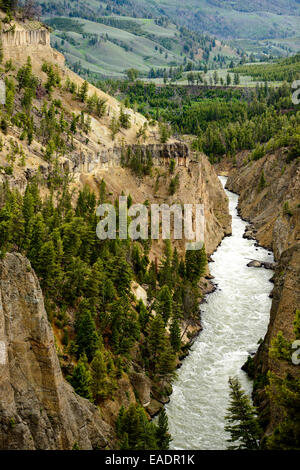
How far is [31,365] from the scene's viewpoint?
3838 cm

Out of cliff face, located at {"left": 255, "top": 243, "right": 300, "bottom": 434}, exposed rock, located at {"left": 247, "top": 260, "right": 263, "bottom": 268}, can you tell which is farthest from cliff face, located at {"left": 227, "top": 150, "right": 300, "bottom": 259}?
cliff face, located at {"left": 255, "top": 243, "right": 300, "bottom": 434}

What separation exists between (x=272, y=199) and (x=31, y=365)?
94.0 metres

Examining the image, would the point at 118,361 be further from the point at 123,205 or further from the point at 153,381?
the point at 123,205

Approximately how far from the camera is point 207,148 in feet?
603

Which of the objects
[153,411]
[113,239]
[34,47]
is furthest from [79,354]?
→ [34,47]

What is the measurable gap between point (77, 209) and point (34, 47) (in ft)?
160

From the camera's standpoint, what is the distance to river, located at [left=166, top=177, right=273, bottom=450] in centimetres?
5628

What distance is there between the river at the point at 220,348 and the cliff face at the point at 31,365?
1809 centimetres

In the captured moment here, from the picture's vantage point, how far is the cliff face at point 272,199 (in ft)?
332

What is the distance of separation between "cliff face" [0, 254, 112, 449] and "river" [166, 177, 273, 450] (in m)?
18.1

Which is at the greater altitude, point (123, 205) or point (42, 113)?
point (42, 113)

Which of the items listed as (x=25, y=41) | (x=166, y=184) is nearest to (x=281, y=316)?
(x=166, y=184)

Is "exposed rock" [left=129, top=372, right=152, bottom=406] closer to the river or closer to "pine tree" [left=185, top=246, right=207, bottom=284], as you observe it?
the river

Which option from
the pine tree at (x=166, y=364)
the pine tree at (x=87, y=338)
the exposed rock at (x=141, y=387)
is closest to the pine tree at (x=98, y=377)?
the pine tree at (x=87, y=338)
